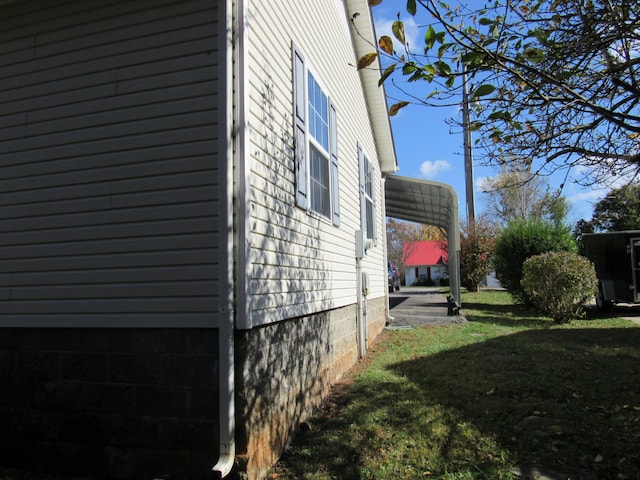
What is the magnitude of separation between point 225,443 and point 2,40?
393cm

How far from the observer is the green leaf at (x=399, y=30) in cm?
274

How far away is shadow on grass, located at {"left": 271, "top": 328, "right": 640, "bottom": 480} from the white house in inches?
25.5

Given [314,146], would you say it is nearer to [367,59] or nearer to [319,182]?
[319,182]

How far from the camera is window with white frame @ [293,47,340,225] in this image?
495 cm

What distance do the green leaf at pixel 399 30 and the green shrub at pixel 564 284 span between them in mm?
10140

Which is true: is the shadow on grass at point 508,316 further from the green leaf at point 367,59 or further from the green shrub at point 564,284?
the green leaf at point 367,59

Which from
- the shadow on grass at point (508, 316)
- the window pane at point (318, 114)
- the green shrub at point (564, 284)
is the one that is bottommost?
the shadow on grass at point (508, 316)

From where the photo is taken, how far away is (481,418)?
4.44m

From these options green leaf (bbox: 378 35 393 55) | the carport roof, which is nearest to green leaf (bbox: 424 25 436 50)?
green leaf (bbox: 378 35 393 55)

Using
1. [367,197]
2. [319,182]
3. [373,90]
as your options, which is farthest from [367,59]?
[373,90]

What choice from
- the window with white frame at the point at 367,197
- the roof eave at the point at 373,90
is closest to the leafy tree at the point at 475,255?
the roof eave at the point at 373,90

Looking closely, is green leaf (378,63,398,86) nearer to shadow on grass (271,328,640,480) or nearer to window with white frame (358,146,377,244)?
shadow on grass (271,328,640,480)

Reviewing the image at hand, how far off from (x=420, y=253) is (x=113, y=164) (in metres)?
56.4

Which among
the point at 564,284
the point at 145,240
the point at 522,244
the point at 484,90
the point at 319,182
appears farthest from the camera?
the point at 522,244
